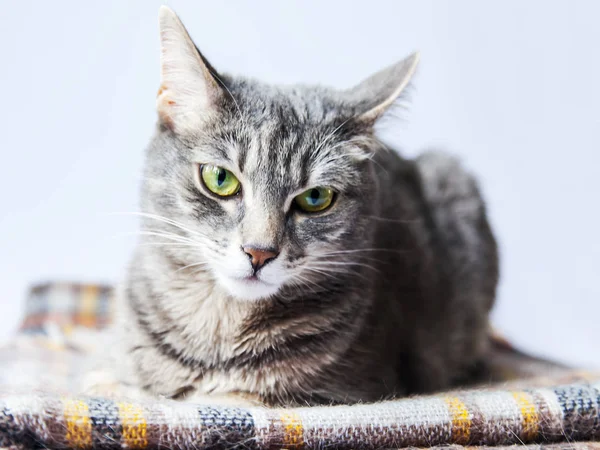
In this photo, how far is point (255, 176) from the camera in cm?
122

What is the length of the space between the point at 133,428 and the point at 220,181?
47 centimetres

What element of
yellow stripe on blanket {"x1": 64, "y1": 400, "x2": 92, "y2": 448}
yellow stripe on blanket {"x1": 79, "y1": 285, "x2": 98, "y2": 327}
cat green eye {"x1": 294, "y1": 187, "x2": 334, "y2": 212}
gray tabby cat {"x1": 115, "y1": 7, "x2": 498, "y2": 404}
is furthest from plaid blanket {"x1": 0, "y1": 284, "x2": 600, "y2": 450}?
yellow stripe on blanket {"x1": 79, "y1": 285, "x2": 98, "y2": 327}

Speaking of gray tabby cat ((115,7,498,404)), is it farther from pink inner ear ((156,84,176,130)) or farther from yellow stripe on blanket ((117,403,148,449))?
yellow stripe on blanket ((117,403,148,449))

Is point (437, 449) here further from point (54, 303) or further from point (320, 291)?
point (54, 303)

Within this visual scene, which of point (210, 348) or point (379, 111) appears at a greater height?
point (379, 111)

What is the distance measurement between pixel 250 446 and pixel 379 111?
69cm

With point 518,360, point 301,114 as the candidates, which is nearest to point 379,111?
point 301,114

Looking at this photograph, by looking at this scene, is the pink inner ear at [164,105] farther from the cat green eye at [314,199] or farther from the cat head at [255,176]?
the cat green eye at [314,199]

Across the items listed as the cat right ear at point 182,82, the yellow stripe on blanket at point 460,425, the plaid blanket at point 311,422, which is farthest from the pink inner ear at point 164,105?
the yellow stripe on blanket at point 460,425

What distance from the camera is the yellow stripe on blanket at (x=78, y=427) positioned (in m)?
0.98

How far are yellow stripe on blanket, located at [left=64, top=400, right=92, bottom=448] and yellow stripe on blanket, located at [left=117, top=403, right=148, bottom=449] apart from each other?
48 mm

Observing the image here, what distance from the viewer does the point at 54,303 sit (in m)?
2.25

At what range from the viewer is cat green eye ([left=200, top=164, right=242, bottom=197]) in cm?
125

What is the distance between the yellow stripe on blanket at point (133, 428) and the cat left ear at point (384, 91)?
71 cm
